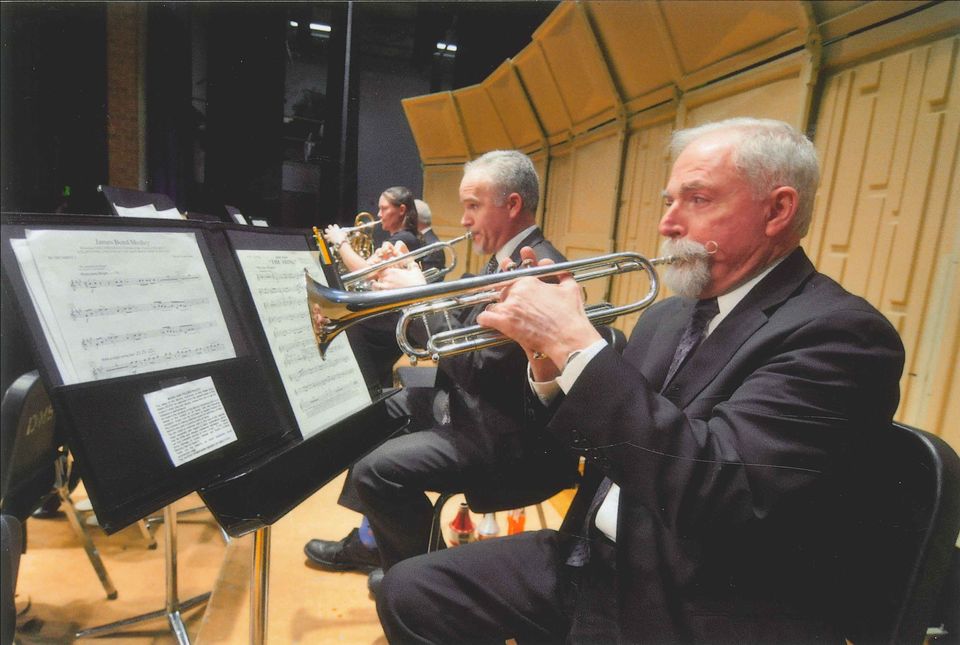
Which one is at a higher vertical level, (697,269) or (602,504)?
(697,269)

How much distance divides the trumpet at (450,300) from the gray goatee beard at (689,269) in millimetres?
23

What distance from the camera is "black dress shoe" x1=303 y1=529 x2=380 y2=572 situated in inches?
84.5

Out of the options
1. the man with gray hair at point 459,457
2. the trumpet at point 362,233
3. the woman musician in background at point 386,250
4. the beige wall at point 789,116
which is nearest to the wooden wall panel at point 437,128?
the beige wall at point 789,116

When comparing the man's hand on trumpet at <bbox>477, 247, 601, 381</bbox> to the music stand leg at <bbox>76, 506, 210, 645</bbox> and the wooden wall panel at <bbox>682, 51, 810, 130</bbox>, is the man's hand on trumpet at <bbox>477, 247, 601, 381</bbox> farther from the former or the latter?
the wooden wall panel at <bbox>682, 51, 810, 130</bbox>

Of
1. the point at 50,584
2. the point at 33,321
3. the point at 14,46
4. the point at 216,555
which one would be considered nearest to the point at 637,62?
the point at 14,46

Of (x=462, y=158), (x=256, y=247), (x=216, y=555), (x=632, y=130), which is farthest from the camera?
Answer: (x=462, y=158)

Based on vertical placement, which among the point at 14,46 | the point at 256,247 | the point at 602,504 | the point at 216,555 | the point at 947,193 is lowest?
the point at 216,555

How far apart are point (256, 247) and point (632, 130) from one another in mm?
2785

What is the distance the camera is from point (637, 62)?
2951mm

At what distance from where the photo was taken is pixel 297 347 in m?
1.30

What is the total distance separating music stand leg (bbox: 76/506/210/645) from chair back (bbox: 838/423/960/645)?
186cm

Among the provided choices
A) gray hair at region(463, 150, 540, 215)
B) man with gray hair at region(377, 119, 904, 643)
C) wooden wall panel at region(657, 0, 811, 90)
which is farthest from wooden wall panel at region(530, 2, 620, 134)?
man with gray hair at region(377, 119, 904, 643)

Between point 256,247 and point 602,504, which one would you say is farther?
point 256,247

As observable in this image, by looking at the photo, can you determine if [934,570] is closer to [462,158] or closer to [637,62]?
[637,62]
